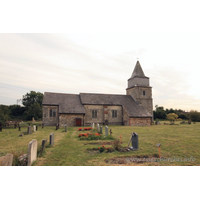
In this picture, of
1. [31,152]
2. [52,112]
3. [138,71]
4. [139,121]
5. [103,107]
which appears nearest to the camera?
[31,152]

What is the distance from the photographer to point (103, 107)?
3419 centimetres

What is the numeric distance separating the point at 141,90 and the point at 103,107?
11719mm

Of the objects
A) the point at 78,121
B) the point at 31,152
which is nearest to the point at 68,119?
the point at 78,121

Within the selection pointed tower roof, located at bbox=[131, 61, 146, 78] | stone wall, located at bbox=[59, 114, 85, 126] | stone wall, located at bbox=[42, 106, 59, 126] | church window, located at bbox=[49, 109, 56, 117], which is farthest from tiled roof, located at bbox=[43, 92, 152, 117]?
pointed tower roof, located at bbox=[131, 61, 146, 78]

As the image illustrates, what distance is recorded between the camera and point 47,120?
30.9 metres

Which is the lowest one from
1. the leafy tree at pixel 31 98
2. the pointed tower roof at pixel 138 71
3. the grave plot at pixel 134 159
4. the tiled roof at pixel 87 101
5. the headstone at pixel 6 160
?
the grave plot at pixel 134 159

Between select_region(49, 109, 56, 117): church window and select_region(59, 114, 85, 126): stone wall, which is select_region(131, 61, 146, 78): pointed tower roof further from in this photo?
select_region(49, 109, 56, 117): church window

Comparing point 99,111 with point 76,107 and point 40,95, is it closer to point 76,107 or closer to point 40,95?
point 76,107

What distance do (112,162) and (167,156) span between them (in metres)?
3.16

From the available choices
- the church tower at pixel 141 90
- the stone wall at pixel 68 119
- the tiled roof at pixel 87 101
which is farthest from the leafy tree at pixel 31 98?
the church tower at pixel 141 90

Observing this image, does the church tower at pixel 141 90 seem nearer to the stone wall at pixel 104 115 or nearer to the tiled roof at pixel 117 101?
the tiled roof at pixel 117 101

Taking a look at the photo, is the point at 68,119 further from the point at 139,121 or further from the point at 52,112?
the point at 139,121

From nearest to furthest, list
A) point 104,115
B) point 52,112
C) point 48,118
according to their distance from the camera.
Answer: point 48,118 → point 52,112 → point 104,115

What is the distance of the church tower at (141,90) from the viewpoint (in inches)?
1501
